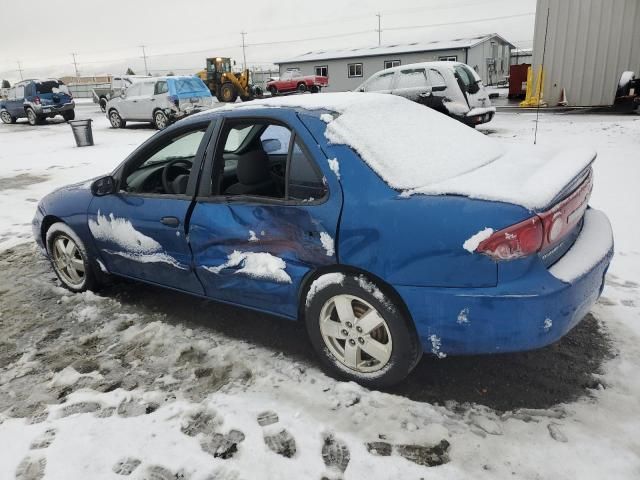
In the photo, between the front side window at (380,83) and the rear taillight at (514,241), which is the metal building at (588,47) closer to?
the front side window at (380,83)

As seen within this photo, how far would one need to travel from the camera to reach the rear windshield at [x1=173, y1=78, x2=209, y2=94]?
16.3 meters

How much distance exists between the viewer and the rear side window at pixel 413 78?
1169 centimetres

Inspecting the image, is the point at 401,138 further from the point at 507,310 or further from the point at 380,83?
the point at 380,83

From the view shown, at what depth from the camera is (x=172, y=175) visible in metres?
3.77

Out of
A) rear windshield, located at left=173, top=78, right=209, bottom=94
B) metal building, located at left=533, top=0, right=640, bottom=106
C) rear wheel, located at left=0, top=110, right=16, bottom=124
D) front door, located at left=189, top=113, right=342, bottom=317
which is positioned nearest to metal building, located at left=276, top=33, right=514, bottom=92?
metal building, located at left=533, top=0, right=640, bottom=106

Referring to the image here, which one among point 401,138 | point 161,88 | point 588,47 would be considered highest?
point 588,47

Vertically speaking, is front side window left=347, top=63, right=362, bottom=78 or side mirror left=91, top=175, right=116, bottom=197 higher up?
front side window left=347, top=63, right=362, bottom=78

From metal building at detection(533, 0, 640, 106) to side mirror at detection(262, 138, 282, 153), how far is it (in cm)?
1570

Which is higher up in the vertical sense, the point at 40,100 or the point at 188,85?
the point at 188,85

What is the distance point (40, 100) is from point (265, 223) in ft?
74.1

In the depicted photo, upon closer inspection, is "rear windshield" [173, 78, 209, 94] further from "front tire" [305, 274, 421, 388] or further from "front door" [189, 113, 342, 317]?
"front tire" [305, 274, 421, 388]

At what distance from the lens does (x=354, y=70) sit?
115ft

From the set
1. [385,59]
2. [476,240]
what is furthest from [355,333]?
[385,59]

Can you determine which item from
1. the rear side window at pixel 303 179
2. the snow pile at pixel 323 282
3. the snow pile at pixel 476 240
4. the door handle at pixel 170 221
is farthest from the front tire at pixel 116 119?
the snow pile at pixel 476 240
